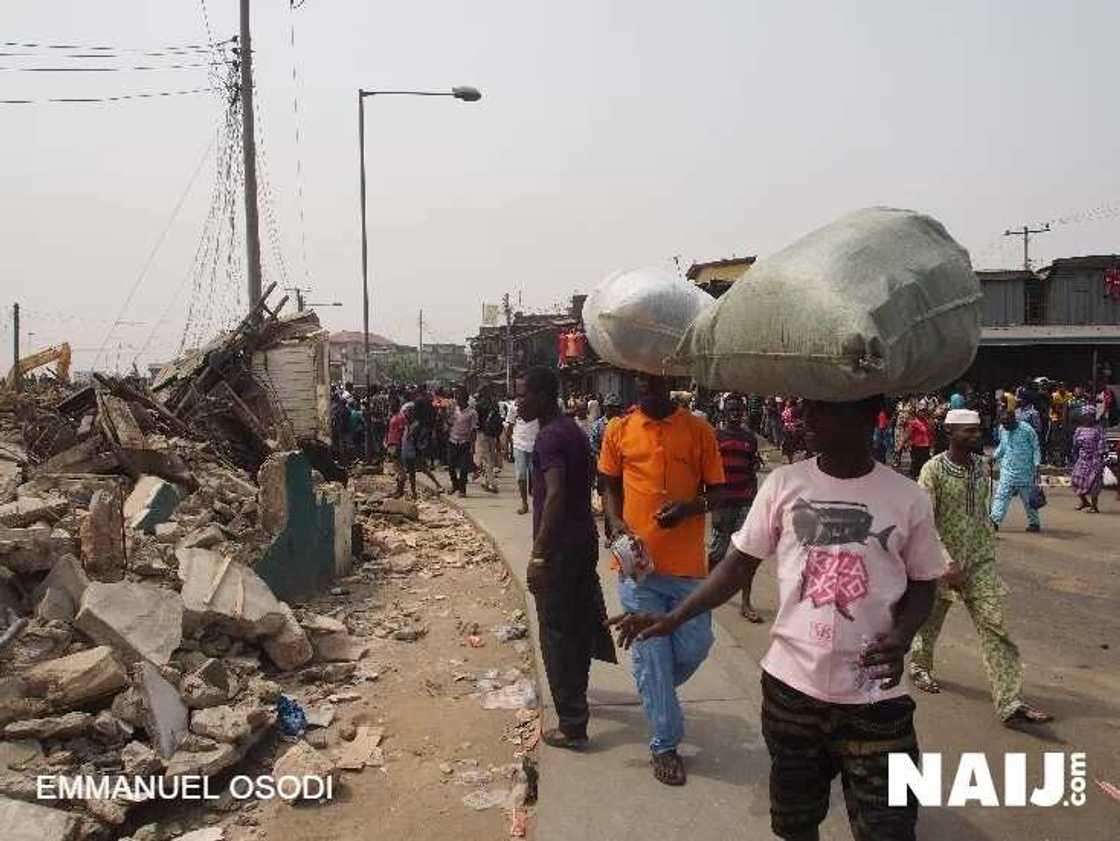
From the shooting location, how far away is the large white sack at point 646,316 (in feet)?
11.8

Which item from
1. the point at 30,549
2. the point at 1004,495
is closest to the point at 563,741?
the point at 30,549

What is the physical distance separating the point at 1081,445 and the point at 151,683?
38.2 feet

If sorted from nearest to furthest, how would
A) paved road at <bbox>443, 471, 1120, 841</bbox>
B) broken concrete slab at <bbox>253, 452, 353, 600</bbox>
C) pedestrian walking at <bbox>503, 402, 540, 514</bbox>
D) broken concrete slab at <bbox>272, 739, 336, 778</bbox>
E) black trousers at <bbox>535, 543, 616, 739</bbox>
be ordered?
1. paved road at <bbox>443, 471, 1120, 841</bbox>
2. black trousers at <bbox>535, 543, 616, 739</bbox>
3. broken concrete slab at <bbox>272, 739, 336, 778</bbox>
4. broken concrete slab at <bbox>253, 452, 353, 600</bbox>
5. pedestrian walking at <bbox>503, 402, 540, 514</bbox>

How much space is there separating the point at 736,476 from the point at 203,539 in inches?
158

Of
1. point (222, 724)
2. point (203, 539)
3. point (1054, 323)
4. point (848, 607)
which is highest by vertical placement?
point (1054, 323)

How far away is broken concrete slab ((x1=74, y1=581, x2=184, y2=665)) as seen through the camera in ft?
15.6

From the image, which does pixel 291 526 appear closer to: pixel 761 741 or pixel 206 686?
pixel 206 686

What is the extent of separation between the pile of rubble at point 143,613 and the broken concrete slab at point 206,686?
10 millimetres

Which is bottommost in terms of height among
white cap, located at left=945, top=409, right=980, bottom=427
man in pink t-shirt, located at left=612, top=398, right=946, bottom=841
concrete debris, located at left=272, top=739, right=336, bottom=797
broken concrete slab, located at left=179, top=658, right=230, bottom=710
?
concrete debris, located at left=272, top=739, right=336, bottom=797

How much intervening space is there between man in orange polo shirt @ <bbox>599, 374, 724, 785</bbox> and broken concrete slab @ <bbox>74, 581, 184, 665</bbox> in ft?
9.08

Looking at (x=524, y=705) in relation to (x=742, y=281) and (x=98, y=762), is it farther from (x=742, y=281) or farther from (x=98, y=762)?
(x=742, y=281)

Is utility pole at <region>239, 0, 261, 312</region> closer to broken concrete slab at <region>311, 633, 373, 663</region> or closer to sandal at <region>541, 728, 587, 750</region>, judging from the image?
broken concrete slab at <region>311, 633, 373, 663</region>

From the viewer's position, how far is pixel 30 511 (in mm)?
6215

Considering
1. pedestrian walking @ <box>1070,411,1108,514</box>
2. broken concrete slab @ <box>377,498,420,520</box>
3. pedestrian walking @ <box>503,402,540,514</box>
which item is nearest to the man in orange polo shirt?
pedestrian walking @ <box>503,402,540,514</box>
